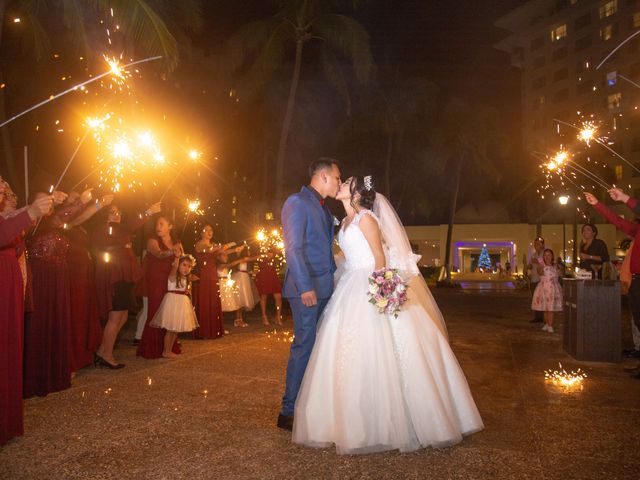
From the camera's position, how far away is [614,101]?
64.1 m

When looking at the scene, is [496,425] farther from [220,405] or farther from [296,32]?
[296,32]

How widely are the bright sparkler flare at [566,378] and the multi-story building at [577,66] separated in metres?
55.1

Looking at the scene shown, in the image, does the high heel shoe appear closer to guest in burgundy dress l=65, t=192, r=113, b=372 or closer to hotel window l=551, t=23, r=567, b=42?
guest in burgundy dress l=65, t=192, r=113, b=372

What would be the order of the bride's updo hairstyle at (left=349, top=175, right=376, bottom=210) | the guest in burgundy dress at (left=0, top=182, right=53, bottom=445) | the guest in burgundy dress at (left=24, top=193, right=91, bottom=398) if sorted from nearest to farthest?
the guest in burgundy dress at (left=0, top=182, right=53, bottom=445) → the bride's updo hairstyle at (left=349, top=175, right=376, bottom=210) → the guest in burgundy dress at (left=24, top=193, right=91, bottom=398)

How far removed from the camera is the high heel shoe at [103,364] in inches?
268

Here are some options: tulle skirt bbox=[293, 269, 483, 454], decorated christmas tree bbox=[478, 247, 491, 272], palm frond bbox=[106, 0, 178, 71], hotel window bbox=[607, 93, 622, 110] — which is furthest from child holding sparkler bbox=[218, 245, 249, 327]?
hotel window bbox=[607, 93, 622, 110]

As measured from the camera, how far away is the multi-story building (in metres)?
60.8

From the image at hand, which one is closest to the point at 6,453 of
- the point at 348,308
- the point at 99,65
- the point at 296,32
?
the point at 348,308

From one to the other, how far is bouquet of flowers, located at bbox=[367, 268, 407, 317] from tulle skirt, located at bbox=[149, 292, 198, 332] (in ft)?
13.5

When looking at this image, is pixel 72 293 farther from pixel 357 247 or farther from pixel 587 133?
pixel 587 133

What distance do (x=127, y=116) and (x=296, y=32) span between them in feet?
32.9

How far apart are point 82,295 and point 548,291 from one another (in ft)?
→ 28.3

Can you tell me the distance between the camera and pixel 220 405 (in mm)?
→ 5098

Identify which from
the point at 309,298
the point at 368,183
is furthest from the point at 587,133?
the point at 309,298
